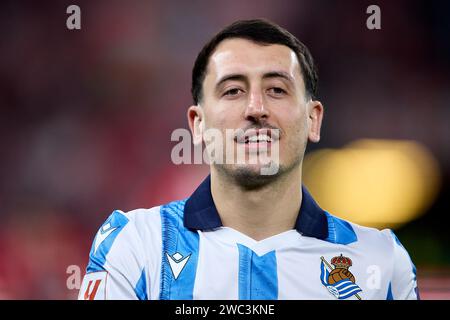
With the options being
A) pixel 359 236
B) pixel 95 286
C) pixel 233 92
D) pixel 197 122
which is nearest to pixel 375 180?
pixel 359 236

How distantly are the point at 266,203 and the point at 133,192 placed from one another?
2.65 meters

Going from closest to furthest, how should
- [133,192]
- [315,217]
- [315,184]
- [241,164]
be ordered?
[241,164] < [315,217] < [315,184] < [133,192]

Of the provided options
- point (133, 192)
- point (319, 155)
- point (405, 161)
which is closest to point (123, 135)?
point (133, 192)

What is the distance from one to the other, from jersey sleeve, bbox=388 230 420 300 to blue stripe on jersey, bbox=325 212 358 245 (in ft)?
0.56

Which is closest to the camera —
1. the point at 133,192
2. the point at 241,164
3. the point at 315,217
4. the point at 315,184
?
the point at 241,164

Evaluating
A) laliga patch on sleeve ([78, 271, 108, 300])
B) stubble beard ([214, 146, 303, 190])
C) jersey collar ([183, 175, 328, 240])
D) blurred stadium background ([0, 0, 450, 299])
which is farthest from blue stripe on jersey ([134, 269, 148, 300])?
blurred stadium background ([0, 0, 450, 299])

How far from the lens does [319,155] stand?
165 inches

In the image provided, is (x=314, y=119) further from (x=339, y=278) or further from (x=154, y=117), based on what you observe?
(x=154, y=117)

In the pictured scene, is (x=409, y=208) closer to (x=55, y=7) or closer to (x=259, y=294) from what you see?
(x=259, y=294)

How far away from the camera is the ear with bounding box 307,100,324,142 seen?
7.10 ft

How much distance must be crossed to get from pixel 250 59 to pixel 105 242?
822 mm

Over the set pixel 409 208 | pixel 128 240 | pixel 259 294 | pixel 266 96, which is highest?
pixel 266 96

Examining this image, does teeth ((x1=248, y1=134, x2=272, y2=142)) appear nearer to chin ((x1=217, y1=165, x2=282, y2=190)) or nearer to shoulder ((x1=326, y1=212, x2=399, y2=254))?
chin ((x1=217, y1=165, x2=282, y2=190))

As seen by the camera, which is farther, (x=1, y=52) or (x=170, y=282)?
(x=1, y=52)
